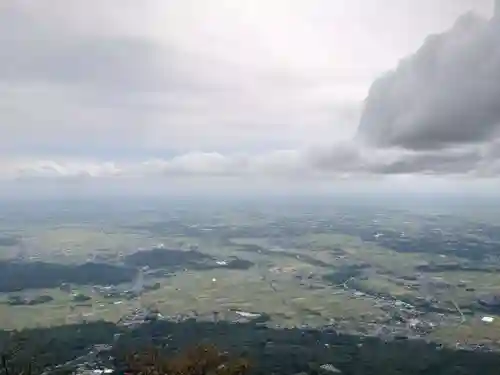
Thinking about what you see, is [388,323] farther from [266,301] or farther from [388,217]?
[388,217]

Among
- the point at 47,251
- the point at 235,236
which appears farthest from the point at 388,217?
the point at 47,251

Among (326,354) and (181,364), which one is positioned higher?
(181,364)

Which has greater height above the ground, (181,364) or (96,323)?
(181,364)

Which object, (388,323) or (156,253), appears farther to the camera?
(156,253)

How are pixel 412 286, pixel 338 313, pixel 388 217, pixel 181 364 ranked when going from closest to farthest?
pixel 181 364, pixel 338 313, pixel 412 286, pixel 388 217

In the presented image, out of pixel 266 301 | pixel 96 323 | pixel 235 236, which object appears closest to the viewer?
pixel 96 323

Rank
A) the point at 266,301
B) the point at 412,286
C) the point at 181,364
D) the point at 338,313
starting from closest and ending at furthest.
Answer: the point at 181,364, the point at 338,313, the point at 266,301, the point at 412,286

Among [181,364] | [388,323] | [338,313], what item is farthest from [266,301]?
[181,364]

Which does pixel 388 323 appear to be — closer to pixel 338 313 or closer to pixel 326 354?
pixel 338 313

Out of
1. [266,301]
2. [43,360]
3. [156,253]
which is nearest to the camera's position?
[43,360]
